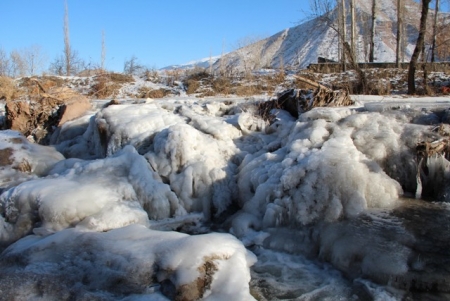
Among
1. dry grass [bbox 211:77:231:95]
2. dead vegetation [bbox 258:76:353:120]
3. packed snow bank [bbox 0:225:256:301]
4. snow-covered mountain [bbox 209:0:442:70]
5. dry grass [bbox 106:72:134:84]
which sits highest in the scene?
snow-covered mountain [bbox 209:0:442:70]

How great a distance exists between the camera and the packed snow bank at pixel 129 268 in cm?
267

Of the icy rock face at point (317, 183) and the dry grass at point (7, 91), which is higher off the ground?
the dry grass at point (7, 91)

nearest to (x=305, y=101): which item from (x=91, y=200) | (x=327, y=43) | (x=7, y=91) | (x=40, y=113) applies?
(x=91, y=200)

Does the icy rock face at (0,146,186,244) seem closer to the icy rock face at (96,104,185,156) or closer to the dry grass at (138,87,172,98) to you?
the icy rock face at (96,104,185,156)

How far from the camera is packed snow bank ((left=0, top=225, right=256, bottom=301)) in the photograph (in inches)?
105

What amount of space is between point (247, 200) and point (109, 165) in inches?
72.3

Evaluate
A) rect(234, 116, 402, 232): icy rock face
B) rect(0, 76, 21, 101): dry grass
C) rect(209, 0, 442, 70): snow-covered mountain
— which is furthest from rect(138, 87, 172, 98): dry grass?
rect(209, 0, 442, 70): snow-covered mountain

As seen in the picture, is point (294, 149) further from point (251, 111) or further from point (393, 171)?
point (251, 111)

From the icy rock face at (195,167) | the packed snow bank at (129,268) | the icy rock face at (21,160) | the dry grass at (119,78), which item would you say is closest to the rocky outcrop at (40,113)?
the icy rock face at (21,160)

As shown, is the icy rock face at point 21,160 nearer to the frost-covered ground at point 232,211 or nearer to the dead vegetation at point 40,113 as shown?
the frost-covered ground at point 232,211

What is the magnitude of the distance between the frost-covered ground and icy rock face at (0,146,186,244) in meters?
0.02

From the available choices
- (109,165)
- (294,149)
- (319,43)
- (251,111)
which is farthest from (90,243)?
(319,43)

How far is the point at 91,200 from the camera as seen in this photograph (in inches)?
161

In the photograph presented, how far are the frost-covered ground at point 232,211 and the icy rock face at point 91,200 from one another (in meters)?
0.02
